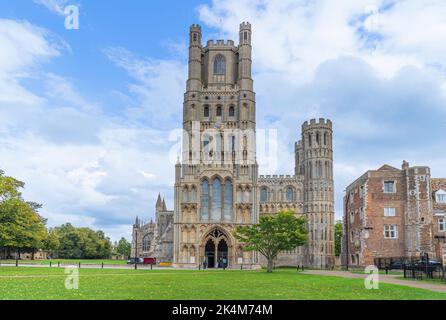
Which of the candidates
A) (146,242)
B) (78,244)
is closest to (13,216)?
(146,242)

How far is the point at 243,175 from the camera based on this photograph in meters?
81.9

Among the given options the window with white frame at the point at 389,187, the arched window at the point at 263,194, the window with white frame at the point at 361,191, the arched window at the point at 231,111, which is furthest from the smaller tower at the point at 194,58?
the window with white frame at the point at 389,187

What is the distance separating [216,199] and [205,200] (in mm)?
1785

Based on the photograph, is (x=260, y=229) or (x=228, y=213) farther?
(x=228, y=213)

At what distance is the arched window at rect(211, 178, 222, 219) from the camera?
80.7 meters

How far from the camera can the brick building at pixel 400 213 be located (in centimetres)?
5656

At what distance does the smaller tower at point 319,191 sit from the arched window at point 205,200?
86.1 ft

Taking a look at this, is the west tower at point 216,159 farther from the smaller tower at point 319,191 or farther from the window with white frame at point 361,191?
the window with white frame at point 361,191

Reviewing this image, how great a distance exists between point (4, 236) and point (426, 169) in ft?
149

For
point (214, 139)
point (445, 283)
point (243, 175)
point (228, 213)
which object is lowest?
point (445, 283)

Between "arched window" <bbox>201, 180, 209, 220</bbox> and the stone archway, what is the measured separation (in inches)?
113
